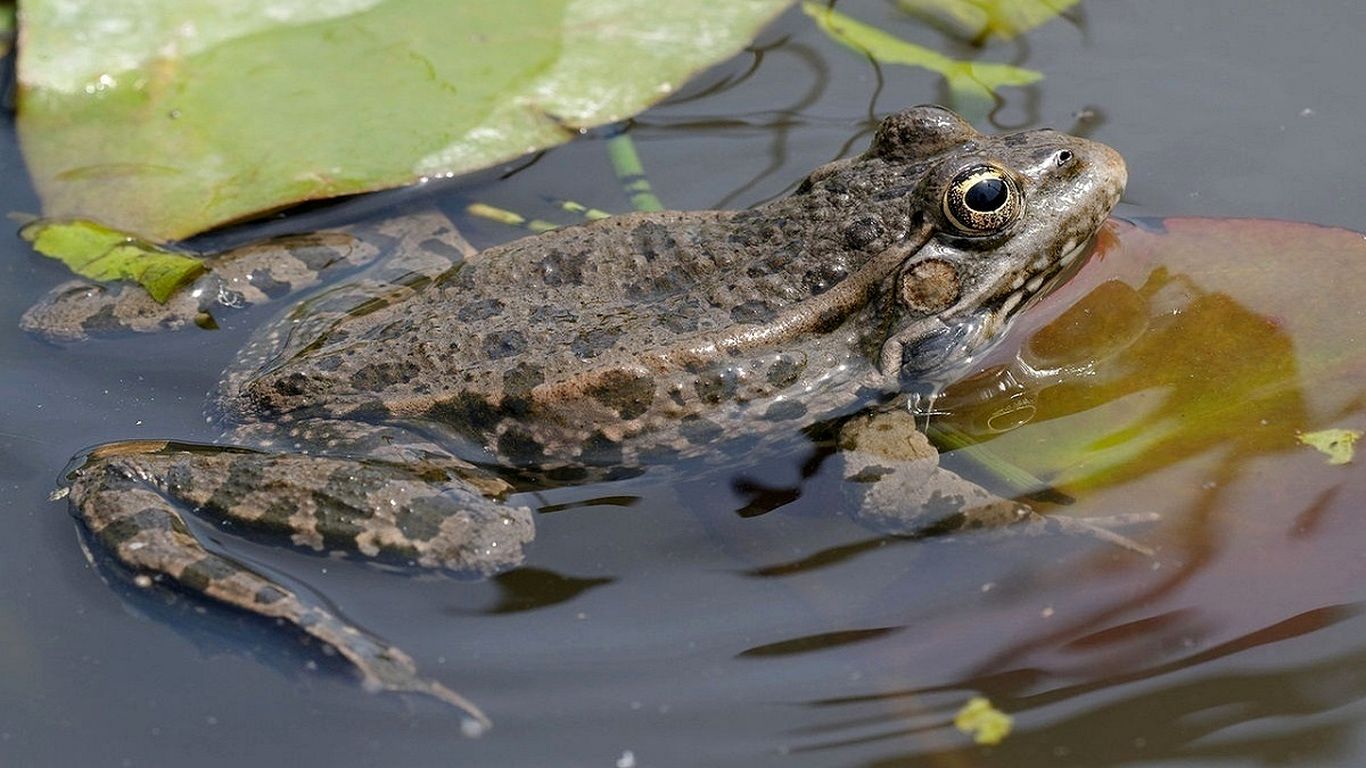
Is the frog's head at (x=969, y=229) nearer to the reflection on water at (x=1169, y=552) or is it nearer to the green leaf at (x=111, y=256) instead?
the reflection on water at (x=1169, y=552)

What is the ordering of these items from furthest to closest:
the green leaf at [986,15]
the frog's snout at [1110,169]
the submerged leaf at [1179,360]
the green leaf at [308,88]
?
the green leaf at [986,15]
the green leaf at [308,88]
the frog's snout at [1110,169]
the submerged leaf at [1179,360]

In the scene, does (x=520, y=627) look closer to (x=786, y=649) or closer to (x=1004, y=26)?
(x=786, y=649)

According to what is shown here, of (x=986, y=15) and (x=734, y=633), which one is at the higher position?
(x=986, y=15)

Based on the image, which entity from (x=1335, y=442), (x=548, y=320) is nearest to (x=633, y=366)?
(x=548, y=320)

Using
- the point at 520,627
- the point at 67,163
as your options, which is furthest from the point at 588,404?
the point at 67,163

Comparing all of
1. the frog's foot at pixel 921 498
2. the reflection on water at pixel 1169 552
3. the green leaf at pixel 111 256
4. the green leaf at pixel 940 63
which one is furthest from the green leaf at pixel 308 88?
the reflection on water at pixel 1169 552

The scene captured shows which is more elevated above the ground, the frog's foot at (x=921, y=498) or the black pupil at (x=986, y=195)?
the black pupil at (x=986, y=195)

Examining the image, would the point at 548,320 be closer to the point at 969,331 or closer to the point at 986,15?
the point at 969,331
